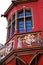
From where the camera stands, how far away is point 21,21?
1471cm

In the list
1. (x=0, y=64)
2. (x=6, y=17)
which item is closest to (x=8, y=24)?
(x=6, y=17)

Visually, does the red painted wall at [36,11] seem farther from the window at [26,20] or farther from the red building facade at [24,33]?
the window at [26,20]

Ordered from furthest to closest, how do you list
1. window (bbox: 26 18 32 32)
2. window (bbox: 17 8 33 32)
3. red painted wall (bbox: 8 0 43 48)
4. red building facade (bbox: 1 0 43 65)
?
window (bbox: 17 8 33 32) < window (bbox: 26 18 32 32) < red painted wall (bbox: 8 0 43 48) < red building facade (bbox: 1 0 43 65)

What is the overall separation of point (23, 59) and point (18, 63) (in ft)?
1.15

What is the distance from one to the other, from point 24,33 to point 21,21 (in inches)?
52.8

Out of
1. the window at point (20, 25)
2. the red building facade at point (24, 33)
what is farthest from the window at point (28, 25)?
the window at point (20, 25)

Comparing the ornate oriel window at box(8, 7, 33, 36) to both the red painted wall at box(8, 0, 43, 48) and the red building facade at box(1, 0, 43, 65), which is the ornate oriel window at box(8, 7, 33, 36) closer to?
the red building facade at box(1, 0, 43, 65)

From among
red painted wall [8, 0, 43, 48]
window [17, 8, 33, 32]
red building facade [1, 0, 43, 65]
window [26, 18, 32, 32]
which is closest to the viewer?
red building facade [1, 0, 43, 65]

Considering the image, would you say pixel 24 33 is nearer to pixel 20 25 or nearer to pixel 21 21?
pixel 20 25

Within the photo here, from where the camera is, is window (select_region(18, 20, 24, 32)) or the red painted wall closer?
the red painted wall

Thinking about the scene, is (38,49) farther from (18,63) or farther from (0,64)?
(0,64)

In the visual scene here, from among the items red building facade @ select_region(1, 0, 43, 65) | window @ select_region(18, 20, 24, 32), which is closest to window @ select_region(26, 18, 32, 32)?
red building facade @ select_region(1, 0, 43, 65)

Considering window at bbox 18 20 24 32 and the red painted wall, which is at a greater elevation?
the red painted wall

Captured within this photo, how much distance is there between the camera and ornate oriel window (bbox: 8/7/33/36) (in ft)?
47.3
